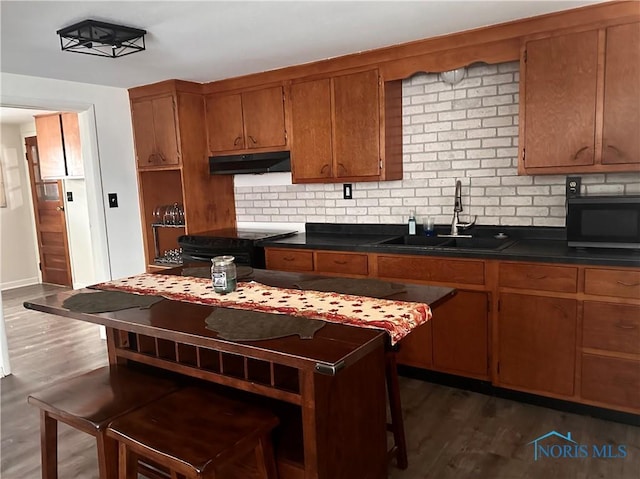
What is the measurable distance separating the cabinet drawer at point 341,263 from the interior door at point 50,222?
14.4ft

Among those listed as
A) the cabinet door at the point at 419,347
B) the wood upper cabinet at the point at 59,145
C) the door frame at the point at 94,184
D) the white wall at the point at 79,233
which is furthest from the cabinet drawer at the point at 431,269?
the white wall at the point at 79,233

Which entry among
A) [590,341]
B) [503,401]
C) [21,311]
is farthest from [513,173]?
[21,311]

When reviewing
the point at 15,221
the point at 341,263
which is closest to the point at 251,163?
the point at 341,263

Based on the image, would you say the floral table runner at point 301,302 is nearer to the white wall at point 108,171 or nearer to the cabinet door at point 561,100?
the cabinet door at point 561,100

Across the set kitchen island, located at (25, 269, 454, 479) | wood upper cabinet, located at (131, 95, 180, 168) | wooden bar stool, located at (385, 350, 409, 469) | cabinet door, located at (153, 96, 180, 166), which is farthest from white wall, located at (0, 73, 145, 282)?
wooden bar stool, located at (385, 350, 409, 469)

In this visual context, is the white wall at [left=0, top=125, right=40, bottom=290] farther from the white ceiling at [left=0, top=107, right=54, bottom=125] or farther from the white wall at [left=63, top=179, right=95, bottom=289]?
the white wall at [left=63, top=179, right=95, bottom=289]

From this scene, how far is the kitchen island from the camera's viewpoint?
150 cm

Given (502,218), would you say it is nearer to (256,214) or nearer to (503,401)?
(503,401)

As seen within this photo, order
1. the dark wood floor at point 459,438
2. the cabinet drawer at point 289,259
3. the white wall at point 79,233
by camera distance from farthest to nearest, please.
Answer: the white wall at point 79,233 → the cabinet drawer at point 289,259 → the dark wood floor at point 459,438

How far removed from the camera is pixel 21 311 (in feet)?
17.9

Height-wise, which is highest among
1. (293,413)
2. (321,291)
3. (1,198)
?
(1,198)

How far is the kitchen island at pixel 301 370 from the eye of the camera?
1.50 meters

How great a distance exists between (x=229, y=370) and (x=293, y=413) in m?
0.31

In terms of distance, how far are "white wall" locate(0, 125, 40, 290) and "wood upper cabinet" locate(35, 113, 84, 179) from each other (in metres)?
1.00
